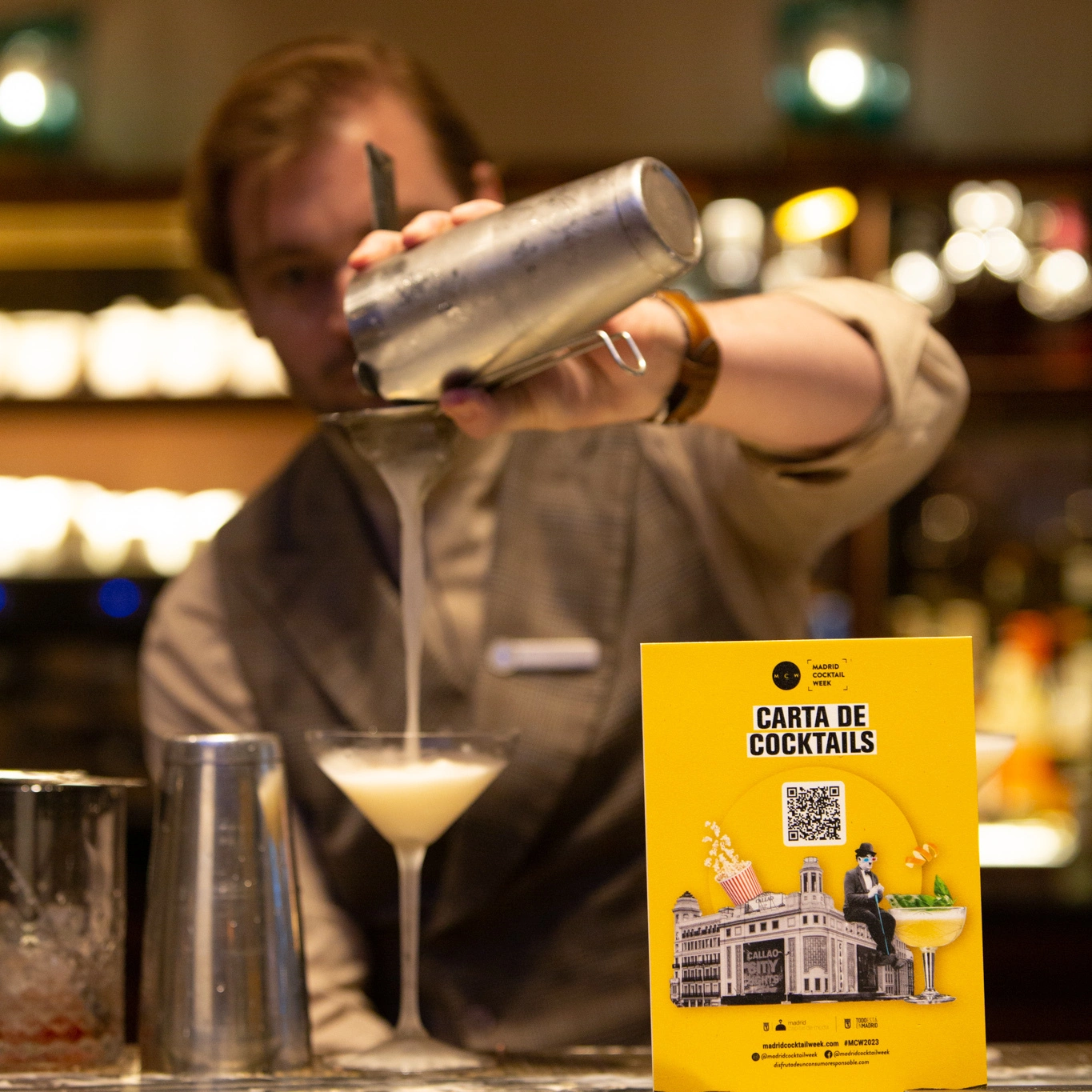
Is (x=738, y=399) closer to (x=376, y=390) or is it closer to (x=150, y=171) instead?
(x=376, y=390)

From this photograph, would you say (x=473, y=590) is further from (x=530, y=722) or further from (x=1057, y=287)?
(x=1057, y=287)

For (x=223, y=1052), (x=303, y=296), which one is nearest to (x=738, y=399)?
(x=303, y=296)

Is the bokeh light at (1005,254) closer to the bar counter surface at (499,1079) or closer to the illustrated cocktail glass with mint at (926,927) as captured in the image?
the bar counter surface at (499,1079)

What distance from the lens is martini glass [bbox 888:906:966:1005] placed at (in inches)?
31.6

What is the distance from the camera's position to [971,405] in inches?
130

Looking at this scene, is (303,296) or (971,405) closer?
(303,296)

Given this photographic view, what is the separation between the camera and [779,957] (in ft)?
2.63

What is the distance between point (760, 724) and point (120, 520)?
300 centimetres

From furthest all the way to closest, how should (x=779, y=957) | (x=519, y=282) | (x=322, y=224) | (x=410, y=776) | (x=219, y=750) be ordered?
1. (x=322, y=224)
2. (x=410, y=776)
3. (x=219, y=750)
4. (x=519, y=282)
5. (x=779, y=957)

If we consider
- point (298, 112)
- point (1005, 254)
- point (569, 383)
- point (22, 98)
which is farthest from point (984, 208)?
point (569, 383)

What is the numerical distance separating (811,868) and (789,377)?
55cm

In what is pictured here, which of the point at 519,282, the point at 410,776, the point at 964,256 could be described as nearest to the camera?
the point at 519,282

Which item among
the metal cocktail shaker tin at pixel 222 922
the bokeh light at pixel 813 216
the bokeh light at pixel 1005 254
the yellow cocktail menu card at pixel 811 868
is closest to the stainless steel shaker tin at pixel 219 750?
the metal cocktail shaker tin at pixel 222 922

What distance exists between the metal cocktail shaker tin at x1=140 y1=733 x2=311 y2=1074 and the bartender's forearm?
51 cm
